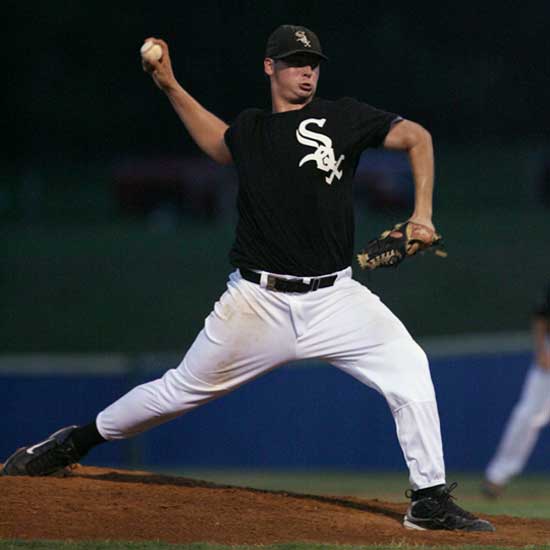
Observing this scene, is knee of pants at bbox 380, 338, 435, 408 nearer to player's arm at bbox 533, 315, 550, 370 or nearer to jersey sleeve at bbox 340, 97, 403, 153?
jersey sleeve at bbox 340, 97, 403, 153

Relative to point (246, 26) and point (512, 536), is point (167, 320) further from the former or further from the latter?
point (512, 536)

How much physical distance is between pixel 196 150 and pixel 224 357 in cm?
1697

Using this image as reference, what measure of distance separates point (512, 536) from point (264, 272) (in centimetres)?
137

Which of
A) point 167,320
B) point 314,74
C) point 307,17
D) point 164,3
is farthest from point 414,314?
point 314,74

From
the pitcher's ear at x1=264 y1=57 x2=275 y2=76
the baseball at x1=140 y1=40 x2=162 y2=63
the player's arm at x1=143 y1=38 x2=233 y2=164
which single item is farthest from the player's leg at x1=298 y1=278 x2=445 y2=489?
the baseball at x1=140 y1=40 x2=162 y2=63

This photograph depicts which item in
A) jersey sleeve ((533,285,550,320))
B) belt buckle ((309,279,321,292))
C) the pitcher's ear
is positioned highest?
the pitcher's ear

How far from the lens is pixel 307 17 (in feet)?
64.7

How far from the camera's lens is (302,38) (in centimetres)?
495

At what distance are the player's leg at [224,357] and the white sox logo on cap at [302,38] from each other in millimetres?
933

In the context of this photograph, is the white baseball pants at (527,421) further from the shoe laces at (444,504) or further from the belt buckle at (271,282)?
the belt buckle at (271,282)

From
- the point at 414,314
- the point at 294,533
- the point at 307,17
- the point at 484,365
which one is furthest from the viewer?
the point at 307,17

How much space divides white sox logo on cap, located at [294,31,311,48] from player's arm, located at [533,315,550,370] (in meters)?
5.36

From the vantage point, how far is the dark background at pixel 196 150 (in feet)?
62.2

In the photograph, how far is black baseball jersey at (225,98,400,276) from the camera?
4.77 metres
